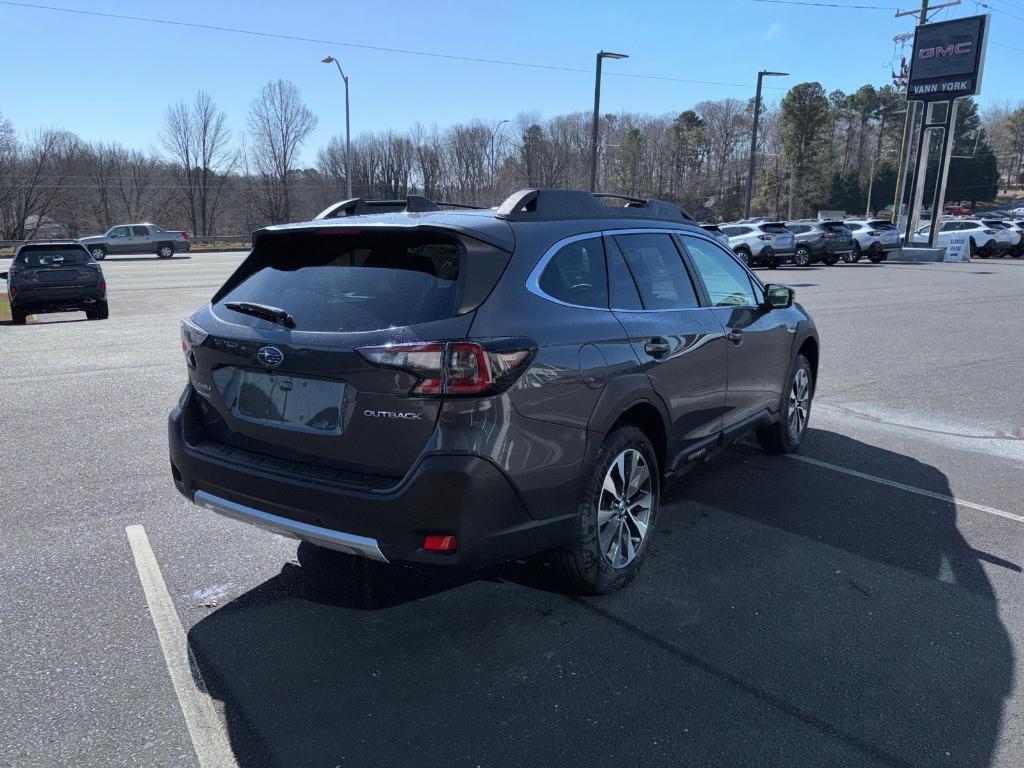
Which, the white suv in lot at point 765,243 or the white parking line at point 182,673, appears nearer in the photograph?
the white parking line at point 182,673

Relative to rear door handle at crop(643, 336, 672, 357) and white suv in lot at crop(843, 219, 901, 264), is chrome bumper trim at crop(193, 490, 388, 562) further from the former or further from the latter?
white suv in lot at crop(843, 219, 901, 264)

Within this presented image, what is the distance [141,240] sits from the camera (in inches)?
1711

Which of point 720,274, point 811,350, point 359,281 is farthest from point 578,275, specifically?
point 811,350

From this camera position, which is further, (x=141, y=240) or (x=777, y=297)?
(x=141, y=240)

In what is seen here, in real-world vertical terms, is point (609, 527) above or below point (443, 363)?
below

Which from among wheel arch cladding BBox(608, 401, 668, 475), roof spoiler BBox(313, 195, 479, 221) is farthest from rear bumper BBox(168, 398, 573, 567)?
roof spoiler BBox(313, 195, 479, 221)

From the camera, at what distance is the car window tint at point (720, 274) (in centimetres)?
473

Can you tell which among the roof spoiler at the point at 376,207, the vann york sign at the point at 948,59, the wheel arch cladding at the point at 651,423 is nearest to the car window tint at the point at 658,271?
the wheel arch cladding at the point at 651,423

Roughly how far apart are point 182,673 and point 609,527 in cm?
190

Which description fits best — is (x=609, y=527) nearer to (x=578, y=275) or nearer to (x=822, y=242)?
(x=578, y=275)

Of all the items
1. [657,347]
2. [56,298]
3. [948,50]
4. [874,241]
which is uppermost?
[948,50]

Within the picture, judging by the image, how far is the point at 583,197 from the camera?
12.9 feet

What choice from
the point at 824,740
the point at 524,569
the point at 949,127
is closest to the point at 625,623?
the point at 524,569

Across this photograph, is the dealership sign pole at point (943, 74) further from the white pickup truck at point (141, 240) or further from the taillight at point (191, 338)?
the white pickup truck at point (141, 240)
